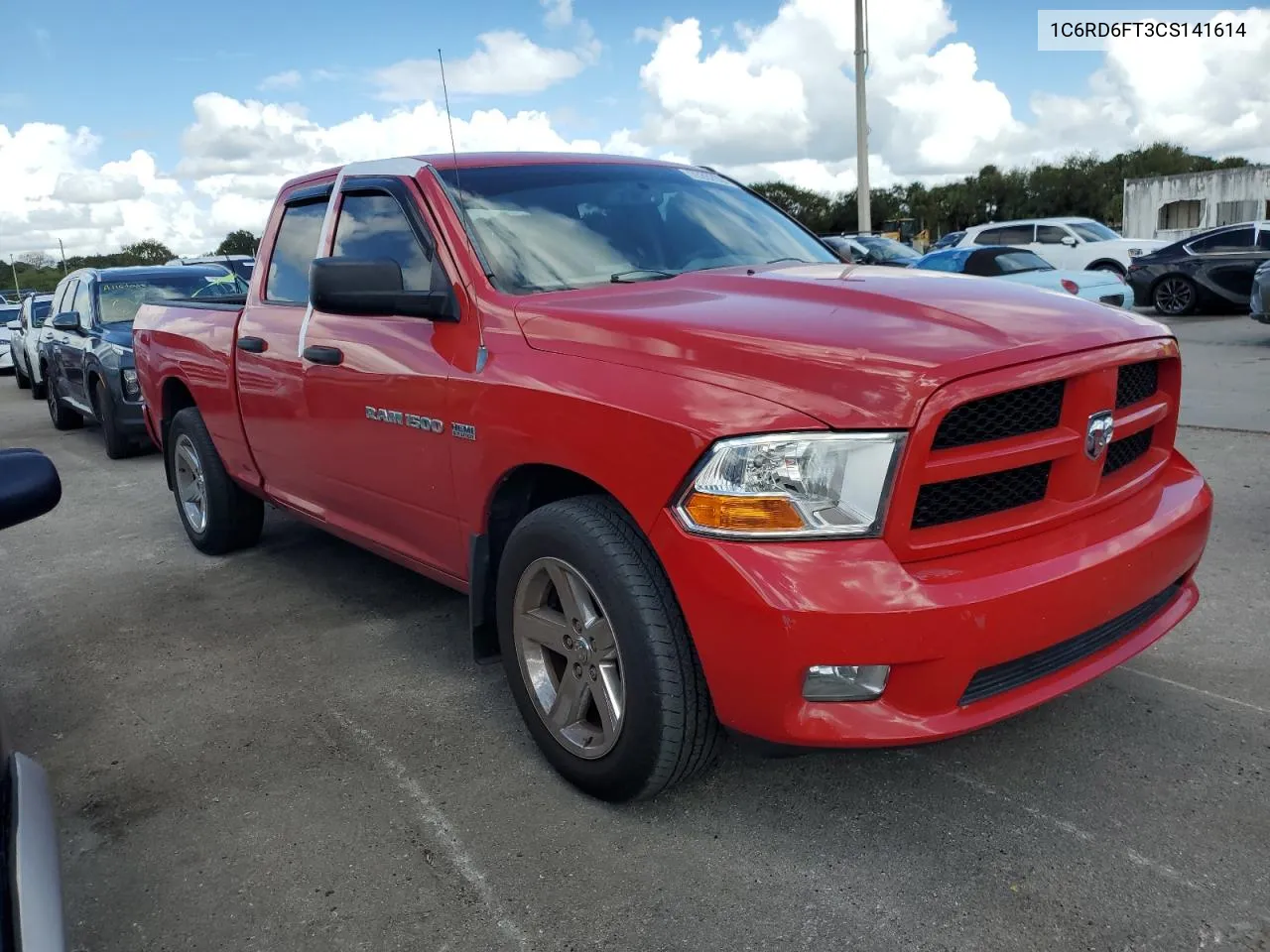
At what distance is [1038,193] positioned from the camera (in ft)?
210

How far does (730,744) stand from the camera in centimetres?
314

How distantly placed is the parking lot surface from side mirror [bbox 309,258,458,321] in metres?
1.35

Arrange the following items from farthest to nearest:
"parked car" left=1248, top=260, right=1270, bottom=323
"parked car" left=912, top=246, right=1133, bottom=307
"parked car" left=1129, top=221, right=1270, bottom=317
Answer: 1. "parked car" left=1129, top=221, right=1270, bottom=317
2. "parked car" left=912, top=246, right=1133, bottom=307
3. "parked car" left=1248, top=260, right=1270, bottom=323

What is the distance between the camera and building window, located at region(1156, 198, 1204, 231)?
38094 millimetres

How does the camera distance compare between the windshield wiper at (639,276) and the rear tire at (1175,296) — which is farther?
the rear tire at (1175,296)

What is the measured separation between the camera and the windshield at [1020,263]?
503 inches

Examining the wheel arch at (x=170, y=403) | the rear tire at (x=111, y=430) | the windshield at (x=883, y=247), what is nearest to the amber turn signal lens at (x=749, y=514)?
the wheel arch at (x=170, y=403)

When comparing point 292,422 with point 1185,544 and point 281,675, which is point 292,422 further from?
point 1185,544

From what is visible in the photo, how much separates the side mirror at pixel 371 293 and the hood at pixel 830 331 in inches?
12.8

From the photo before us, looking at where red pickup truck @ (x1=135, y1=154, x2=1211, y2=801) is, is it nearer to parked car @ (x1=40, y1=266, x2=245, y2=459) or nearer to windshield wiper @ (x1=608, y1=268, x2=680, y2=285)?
windshield wiper @ (x1=608, y1=268, x2=680, y2=285)

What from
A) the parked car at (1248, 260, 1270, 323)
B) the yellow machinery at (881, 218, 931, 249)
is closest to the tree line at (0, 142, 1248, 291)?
the yellow machinery at (881, 218, 931, 249)

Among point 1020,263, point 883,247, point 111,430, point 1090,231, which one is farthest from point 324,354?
point 1090,231

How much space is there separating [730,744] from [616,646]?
763 mm

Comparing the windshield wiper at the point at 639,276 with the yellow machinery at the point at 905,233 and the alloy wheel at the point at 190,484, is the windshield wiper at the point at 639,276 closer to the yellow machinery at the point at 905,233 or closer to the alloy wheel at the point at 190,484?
the alloy wheel at the point at 190,484
